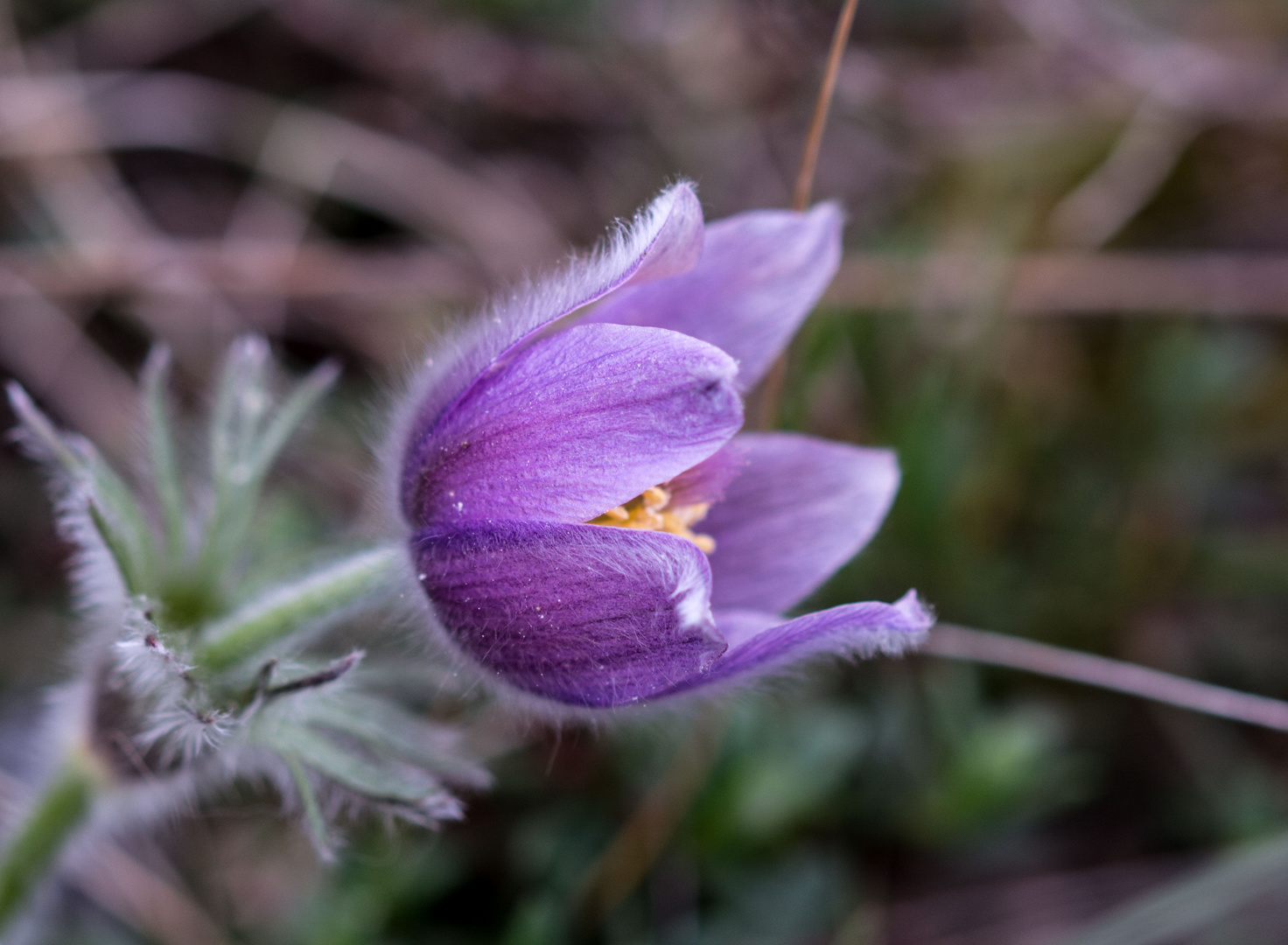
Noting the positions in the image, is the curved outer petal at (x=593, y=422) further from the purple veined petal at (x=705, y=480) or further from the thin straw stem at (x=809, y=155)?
the thin straw stem at (x=809, y=155)

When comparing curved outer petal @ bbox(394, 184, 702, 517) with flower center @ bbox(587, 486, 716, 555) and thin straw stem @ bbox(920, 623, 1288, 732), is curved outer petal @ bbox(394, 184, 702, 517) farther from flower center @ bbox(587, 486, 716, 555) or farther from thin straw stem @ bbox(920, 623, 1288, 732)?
thin straw stem @ bbox(920, 623, 1288, 732)

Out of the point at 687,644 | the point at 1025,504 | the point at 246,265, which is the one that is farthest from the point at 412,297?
the point at 687,644

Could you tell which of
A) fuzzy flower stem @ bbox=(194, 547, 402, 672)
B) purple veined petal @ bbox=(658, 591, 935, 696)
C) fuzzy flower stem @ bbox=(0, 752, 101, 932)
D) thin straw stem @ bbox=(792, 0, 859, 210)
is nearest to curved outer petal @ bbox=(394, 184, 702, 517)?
fuzzy flower stem @ bbox=(194, 547, 402, 672)

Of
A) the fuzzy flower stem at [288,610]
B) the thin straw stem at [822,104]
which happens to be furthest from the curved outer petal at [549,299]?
the thin straw stem at [822,104]

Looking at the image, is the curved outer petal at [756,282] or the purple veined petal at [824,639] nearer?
the purple veined petal at [824,639]

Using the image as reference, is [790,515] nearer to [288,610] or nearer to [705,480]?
[705,480]

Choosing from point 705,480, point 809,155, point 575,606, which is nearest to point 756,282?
point 705,480

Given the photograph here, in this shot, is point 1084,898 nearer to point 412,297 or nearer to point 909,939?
point 909,939
